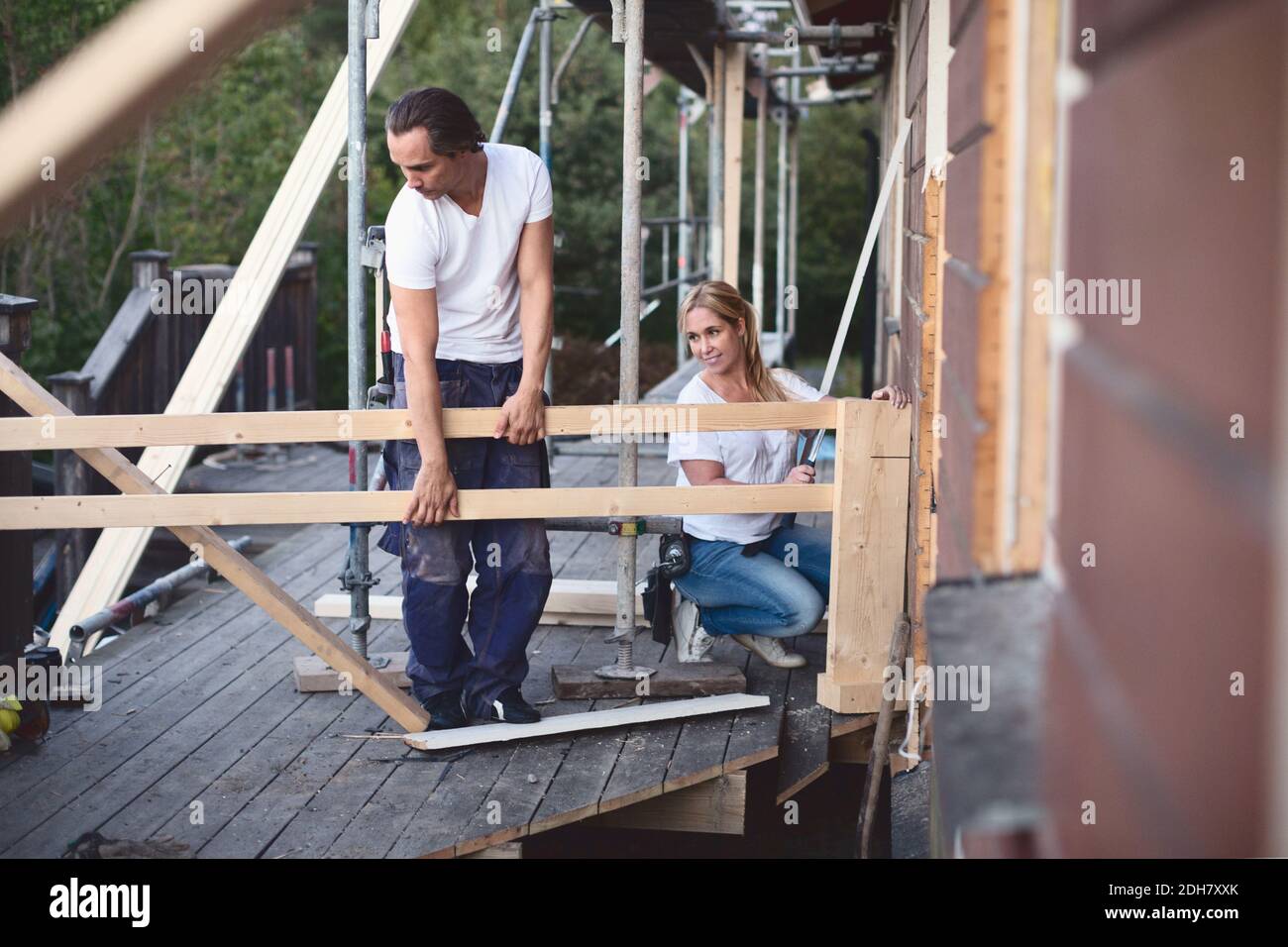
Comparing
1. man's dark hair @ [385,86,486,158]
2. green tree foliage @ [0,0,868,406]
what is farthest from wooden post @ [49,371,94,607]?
man's dark hair @ [385,86,486,158]

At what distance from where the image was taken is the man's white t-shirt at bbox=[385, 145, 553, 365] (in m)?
3.46

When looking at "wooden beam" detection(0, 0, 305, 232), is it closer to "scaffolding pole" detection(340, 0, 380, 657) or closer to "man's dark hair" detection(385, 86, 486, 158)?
"man's dark hair" detection(385, 86, 486, 158)

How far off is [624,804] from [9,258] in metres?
7.73

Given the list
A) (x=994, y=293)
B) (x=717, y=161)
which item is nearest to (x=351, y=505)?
(x=994, y=293)

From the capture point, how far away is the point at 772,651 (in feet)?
14.3

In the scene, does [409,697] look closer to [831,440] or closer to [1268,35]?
[1268,35]

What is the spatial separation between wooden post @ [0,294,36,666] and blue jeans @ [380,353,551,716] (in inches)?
42.0

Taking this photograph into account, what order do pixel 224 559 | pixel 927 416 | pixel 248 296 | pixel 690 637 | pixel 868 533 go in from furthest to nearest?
pixel 248 296, pixel 690 637, pixel 868 533, pixel 927 416, pixel 224 559

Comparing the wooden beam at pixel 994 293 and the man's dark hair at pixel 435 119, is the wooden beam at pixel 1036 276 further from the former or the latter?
the man's dark hair at pixel 435 119

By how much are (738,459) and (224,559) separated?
4.97 ft

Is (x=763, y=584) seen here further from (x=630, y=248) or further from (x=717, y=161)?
(x=717, y=161)

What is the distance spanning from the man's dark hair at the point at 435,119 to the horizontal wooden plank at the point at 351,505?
839mm

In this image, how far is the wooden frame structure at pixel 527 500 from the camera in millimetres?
3348
